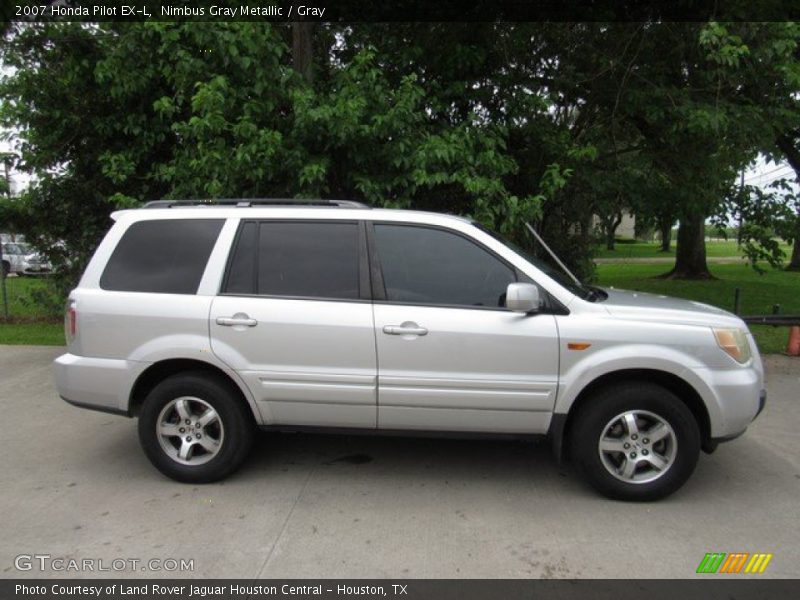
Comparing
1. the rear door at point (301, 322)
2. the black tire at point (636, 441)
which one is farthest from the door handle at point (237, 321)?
the black tire at point (636, 441)

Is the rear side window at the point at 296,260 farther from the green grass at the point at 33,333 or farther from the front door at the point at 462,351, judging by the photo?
the green grass at the point at 33,333

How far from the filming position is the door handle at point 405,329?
3.92m

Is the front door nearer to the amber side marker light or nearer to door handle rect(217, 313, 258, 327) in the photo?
the amber side marker light

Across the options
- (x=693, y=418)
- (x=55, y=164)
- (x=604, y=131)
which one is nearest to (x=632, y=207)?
(x=604, y=131)

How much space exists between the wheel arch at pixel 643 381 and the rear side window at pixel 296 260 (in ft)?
5.22

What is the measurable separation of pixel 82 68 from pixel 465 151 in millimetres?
4770

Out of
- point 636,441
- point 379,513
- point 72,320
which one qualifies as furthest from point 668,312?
point 72,320

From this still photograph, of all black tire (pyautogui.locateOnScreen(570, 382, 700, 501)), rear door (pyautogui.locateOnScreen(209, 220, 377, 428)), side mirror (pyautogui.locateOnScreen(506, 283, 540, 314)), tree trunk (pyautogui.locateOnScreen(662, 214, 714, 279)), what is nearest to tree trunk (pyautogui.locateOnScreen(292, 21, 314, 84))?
rear door (pyautogui.locateOnScreen(209, 220, 377, 428))

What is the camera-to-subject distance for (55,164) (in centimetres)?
843

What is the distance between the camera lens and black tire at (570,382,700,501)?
3855 millimetres

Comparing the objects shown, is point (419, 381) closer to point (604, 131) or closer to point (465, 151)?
point (465, 151)

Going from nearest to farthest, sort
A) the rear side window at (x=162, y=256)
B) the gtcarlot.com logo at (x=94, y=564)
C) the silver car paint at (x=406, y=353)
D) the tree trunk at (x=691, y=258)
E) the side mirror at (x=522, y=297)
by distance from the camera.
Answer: the gtcarlot.com logo at (x=94, y=564) → the side mirror at (x=522, y=297) → the silver car paint at (x=406, y=353) → the rear side window at (x=162, y=256) → the tree trunk at (x=691, y=258)

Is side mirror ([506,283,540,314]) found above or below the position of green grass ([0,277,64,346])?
above

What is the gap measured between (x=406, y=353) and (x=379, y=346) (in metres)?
0.18
